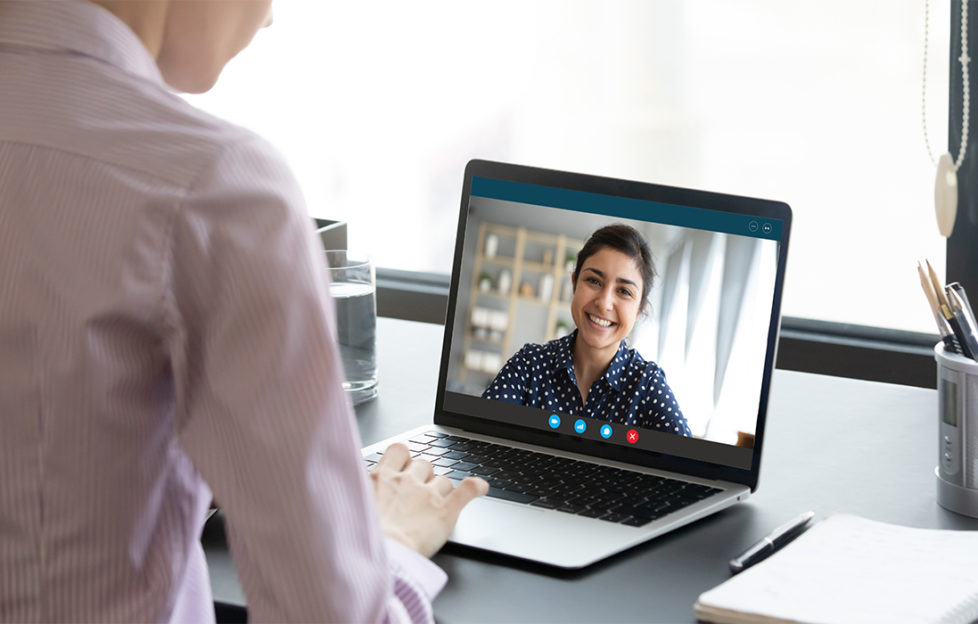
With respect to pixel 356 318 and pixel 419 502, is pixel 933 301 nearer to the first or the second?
pixel 419 502

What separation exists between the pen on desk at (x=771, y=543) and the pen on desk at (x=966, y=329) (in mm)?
212

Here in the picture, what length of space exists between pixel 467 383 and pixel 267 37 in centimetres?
130

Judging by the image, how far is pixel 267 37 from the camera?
7.35 ft

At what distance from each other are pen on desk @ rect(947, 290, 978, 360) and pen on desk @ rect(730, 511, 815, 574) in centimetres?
21

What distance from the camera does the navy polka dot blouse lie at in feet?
3.57

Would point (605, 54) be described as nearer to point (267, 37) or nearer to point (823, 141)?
point (823, 141)

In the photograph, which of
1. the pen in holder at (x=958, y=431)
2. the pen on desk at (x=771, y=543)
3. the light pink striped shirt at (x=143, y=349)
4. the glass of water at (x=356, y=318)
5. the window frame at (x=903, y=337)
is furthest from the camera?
the window frame at (x=903, y=337)

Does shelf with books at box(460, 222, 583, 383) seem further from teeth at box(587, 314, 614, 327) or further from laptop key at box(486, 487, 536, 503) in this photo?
laptop key at box(486, 487, 536, 503)

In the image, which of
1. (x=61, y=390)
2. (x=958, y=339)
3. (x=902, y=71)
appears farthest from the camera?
(x=902, y=71)

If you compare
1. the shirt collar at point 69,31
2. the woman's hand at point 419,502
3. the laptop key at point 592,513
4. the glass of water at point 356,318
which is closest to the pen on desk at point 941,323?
the laptop key at point 592,513

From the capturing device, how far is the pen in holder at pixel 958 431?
3.28 feet

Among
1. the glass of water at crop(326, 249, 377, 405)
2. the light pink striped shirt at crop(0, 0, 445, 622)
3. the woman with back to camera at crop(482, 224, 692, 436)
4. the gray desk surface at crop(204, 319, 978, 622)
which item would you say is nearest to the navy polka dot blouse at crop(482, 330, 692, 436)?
the woman with back to camera at crop(482, 224, 692, 436)

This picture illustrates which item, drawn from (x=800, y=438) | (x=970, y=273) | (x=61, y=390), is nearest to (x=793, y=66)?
(x=970, y=273)

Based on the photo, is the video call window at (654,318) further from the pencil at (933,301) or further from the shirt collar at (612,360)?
the pencil at (933,301)
